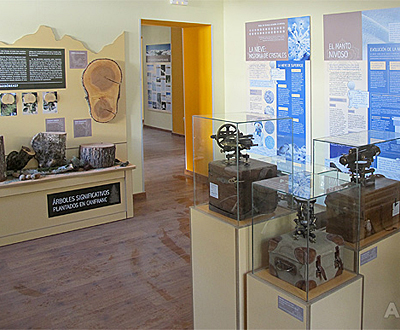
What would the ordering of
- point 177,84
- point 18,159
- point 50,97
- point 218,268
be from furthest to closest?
point 177,84, point 50,97, point 18,159, point 218,268

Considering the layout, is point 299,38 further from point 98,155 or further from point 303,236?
point 303,236

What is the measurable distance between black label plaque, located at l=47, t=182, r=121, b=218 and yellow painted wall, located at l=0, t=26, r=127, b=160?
65 cm

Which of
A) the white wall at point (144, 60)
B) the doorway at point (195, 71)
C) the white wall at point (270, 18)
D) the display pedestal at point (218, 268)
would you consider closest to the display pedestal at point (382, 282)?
the display pedestal at point (218, 268)

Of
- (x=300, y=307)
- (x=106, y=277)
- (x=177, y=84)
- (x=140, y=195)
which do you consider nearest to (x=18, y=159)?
(x=140, y=195)

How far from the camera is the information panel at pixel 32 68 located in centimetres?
498

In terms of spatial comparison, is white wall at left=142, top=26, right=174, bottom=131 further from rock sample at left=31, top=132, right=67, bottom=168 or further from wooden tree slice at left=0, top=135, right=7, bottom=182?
wooden tree slice at left=0, top=135, right=7, bottom=182

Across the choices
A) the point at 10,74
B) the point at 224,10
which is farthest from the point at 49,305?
the point at 224,10

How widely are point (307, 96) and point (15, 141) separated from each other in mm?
3312

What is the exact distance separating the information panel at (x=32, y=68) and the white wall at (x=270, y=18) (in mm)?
2397

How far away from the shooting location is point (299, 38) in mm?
5488

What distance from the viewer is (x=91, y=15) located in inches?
217

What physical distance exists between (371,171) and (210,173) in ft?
2.81

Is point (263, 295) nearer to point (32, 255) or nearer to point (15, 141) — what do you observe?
point (32, 255)

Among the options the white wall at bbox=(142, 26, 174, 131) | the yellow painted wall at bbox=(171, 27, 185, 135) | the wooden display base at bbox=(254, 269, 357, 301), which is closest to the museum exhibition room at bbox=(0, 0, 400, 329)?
the wooden display base at bbox=(254, 269, 357, 301)
